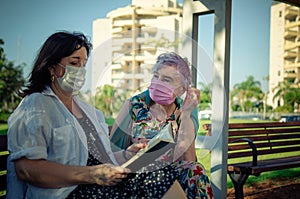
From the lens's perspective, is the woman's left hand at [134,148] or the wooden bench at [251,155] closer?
the woman's left hand at [134,148]

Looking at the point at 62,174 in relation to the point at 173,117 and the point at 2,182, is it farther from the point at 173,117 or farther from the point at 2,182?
the point at 173,117

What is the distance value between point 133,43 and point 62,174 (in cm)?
61

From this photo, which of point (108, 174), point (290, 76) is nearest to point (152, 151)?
point (108, 174)

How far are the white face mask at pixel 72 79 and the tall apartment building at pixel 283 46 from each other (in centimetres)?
4515

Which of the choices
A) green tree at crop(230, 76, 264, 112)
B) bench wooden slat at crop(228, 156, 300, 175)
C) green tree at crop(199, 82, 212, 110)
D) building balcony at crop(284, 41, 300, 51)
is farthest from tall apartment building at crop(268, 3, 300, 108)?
green tree at crop(199, 82, 212, 110)

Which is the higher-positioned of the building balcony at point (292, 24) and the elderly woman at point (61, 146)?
the building balcony at point (292, 24)

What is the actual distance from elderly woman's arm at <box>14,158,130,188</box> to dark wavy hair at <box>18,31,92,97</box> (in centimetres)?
35

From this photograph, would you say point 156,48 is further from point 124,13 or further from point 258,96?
point 258,96

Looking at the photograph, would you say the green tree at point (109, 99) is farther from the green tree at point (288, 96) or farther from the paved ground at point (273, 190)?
the green tree at point (288, 96)

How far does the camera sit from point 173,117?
2193 millimetres

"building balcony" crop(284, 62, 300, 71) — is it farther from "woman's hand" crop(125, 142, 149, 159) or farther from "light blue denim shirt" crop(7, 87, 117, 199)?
"light blue denim shirt" crop(7, 87, 117, 199)

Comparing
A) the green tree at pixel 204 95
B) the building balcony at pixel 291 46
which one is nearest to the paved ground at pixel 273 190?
the green tree at pixel 204 95

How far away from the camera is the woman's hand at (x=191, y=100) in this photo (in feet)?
6.73

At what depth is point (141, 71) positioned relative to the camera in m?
1.78
